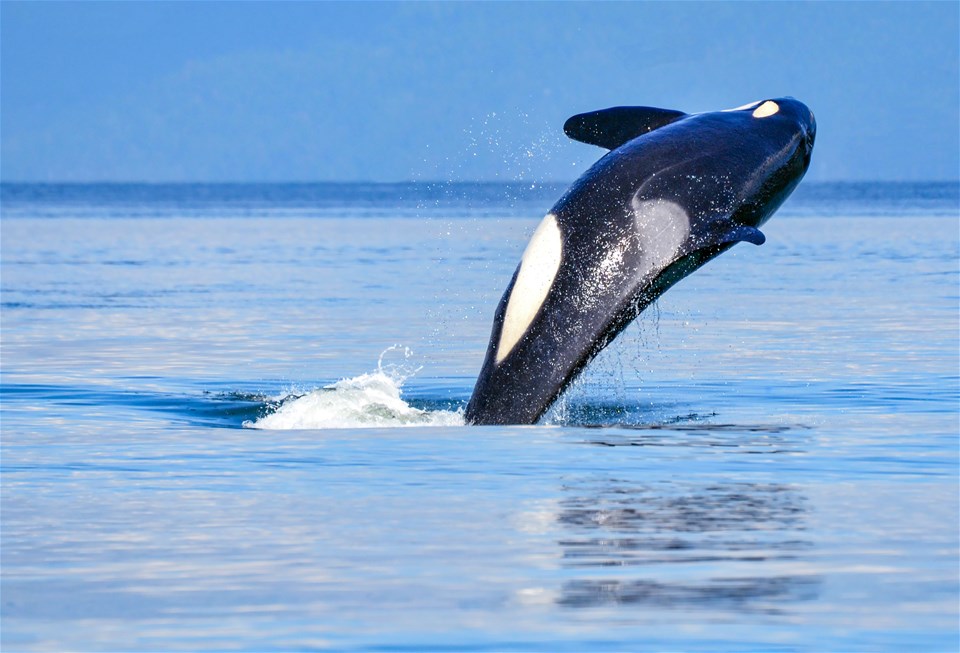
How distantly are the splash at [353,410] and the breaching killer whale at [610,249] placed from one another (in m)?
1.33

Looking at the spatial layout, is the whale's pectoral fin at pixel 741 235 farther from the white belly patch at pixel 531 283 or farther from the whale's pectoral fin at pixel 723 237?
the white belly patch at pixel 531 283

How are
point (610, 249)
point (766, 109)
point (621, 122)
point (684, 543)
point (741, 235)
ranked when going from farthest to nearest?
point (766, 109) → point (621, 122) → point (610, 249) → point (741, 235) → point (684, 543)

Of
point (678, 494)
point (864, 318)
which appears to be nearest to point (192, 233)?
point (864, 318)

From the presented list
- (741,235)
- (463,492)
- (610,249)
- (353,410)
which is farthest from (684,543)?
(353,410)

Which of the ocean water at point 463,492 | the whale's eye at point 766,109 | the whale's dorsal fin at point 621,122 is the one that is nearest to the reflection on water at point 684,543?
the ocean water at point 463,492

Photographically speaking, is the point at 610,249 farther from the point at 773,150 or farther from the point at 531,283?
the point at 773,150

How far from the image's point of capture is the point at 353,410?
675 inches

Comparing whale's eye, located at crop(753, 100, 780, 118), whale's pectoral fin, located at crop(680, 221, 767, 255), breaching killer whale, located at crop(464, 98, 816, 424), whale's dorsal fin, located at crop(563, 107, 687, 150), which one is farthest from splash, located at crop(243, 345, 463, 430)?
whale's eye, located at crop(753, 100, 780, 118)

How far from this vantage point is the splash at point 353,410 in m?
16.4

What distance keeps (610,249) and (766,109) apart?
2.97 meters

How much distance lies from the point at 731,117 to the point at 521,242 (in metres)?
2.51

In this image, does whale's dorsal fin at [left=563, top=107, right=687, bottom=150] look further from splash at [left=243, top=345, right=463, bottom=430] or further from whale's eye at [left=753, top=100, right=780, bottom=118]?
splash at [left=243, top=345, right=463, bottom=430]

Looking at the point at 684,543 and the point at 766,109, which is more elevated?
the point at 766,109

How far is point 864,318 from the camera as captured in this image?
92.9 ft
